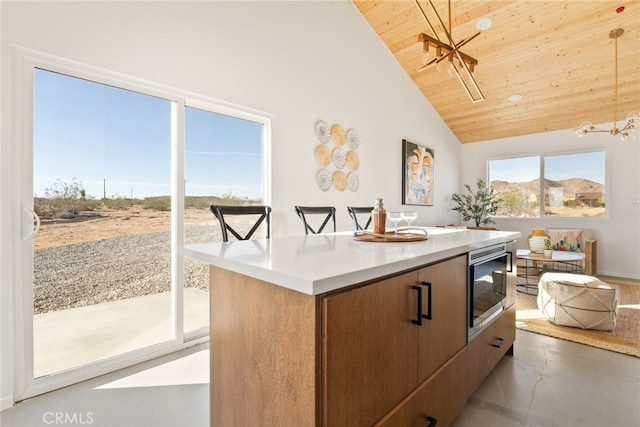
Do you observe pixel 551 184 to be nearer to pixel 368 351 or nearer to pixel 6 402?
pixel 368 351

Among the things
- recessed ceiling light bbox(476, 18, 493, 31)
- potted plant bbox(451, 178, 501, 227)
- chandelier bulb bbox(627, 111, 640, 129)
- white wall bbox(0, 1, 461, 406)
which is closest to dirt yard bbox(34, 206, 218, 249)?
white wall bbox(0, 1, 461, 406)

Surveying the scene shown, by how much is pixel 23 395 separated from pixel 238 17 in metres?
3.18

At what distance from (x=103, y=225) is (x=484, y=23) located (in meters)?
4.73

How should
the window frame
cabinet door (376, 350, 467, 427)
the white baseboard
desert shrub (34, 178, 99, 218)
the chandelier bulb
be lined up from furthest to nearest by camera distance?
the window frame, the chandelier bulb, desert shrub (34, 178, 99, 218), the white baseboard, cabinet door (376, 350, 467, 427)

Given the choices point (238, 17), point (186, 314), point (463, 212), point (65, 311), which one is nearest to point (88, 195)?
point (65, 311)

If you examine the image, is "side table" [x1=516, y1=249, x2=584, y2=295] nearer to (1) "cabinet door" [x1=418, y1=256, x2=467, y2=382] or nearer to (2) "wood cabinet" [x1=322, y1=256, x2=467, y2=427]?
(1) "cabinet door" [x1=418, y1=256, x2=467, y2=382]

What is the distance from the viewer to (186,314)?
2680 mm

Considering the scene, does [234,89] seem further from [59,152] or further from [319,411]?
[319,411]

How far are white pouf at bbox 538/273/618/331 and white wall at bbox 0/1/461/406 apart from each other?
2.24m

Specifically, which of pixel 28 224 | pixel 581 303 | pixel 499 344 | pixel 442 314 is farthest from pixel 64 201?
pixel 581 303

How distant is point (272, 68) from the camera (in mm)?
3152

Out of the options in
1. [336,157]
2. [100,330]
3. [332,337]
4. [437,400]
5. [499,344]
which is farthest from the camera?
[336,157]

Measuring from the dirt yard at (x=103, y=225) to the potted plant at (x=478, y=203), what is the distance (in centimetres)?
538

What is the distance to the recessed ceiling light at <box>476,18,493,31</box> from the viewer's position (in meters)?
3.96
